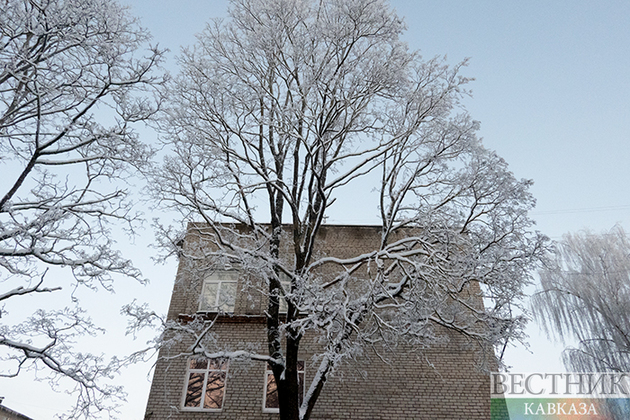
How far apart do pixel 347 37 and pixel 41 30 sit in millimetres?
5612

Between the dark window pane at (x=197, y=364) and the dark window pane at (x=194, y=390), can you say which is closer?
the dark window pane at (x=194, y=390)

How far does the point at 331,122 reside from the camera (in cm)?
943

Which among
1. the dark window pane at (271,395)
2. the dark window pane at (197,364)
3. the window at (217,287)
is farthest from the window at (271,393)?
the window at (217,287)

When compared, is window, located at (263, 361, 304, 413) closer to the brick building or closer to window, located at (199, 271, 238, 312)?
the brick building

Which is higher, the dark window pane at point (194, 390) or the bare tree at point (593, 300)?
the bare tree at point (593, 300)

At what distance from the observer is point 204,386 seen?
12.0 metres

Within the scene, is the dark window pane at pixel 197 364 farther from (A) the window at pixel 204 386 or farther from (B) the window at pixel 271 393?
(B) the window at pixel 271 393

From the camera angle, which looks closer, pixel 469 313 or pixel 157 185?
pixel 157 185

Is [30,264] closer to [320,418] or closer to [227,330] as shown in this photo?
[227,330]

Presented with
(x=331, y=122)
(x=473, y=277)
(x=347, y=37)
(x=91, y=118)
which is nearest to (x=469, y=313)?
(x=473, y=277)

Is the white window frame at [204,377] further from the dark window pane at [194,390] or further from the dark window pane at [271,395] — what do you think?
the dark window pane at [271,395]

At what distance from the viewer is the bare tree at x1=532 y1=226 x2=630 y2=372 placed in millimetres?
15211

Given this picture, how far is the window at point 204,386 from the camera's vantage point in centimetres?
1178

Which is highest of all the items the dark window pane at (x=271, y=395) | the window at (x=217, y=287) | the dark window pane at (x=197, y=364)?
the window at (x=217, y=287)
